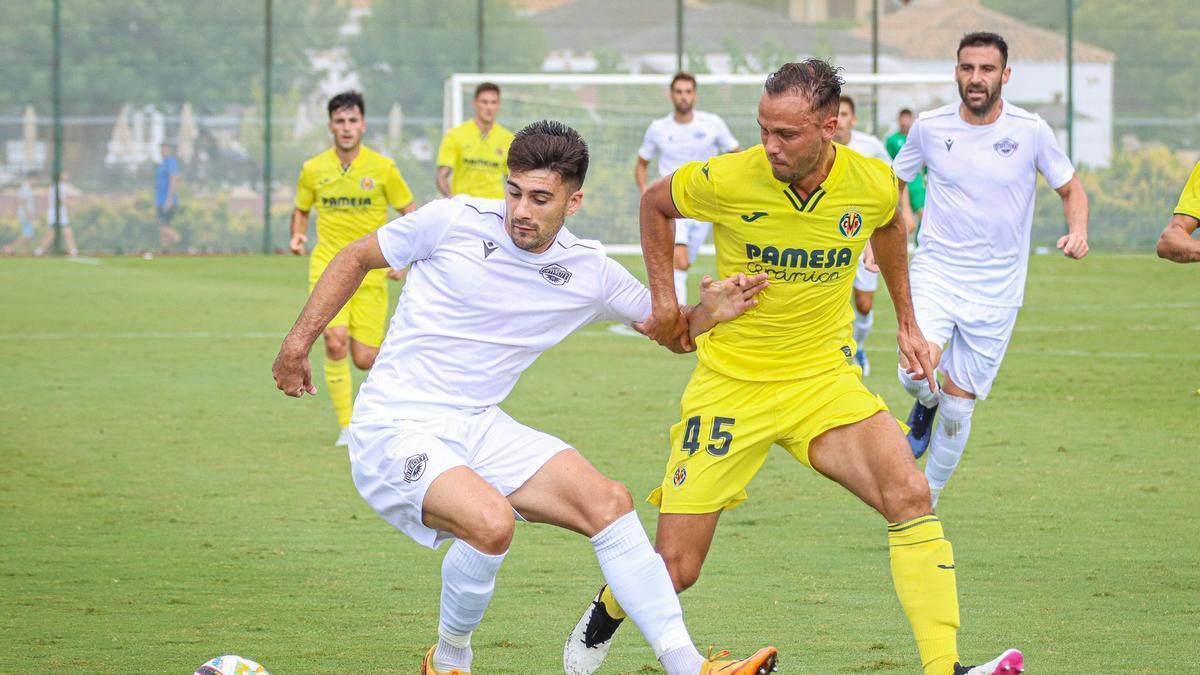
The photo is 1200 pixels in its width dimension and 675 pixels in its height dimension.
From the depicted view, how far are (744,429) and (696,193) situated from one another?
84cm

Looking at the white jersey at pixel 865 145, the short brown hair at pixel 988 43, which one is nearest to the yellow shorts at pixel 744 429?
the short brown hair at pixel 988 43

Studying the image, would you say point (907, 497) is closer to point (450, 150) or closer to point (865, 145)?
point (865, 145)

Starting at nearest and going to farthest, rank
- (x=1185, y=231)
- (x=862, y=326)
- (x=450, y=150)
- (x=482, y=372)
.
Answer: (x=482, y=372)
(x=1185, y=231)
(x=862, y=326)
(x=450, y=150)

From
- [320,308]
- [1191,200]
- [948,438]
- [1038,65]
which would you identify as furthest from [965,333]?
[1038,65]

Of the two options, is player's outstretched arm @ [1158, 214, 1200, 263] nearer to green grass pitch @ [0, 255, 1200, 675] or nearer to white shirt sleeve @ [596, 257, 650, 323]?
green grass pitch @ [0, 255, 1200, 675]

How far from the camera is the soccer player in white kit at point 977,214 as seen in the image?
889 cm

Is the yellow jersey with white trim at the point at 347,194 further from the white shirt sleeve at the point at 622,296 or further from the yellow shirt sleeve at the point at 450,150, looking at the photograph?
the white shirt sleeve at the point at 622,296

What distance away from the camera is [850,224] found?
19.3ft

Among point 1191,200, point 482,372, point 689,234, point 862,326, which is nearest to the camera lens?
point 482,372

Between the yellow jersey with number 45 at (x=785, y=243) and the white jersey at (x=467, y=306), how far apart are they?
0.48 metres

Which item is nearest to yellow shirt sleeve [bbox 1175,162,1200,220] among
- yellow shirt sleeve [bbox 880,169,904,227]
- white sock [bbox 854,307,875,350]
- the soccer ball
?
yellow shirt sleeve [bbox 880,169,904,227]

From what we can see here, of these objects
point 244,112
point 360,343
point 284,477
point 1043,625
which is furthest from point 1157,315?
point 244,112

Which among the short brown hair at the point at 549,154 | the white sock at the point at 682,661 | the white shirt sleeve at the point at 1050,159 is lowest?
the white sock at the point at 682,661

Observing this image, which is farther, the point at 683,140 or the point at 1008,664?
the point at 683,140
